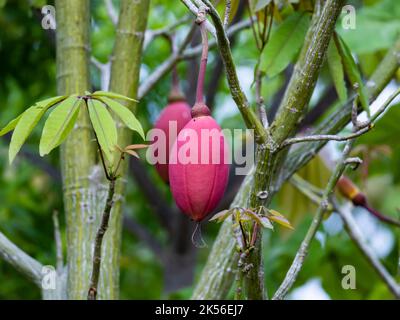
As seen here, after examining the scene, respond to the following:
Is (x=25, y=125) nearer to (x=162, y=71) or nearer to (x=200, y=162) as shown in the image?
(x=200, y=162)

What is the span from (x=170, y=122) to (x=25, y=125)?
0.44 m

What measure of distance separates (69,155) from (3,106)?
4.48ft

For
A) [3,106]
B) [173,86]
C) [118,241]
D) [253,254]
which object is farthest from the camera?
[3,106]

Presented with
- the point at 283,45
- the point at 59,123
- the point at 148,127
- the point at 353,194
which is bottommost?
the point at 59,123

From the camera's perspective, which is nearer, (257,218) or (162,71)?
(257,218)

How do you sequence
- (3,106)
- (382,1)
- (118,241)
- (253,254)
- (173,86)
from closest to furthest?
(253,254), (118,241), (173,86), (382,1), (3,106)

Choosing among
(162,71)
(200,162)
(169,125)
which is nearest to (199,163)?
(200,162)

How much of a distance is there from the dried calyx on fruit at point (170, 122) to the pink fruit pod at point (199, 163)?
276mm

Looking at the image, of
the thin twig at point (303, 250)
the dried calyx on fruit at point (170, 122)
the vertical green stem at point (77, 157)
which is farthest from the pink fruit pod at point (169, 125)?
the thin twig at point (303, 250)

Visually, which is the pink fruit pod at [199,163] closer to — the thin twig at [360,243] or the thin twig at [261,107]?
the thin twig at [261,107]

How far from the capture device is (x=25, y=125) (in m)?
0.77
